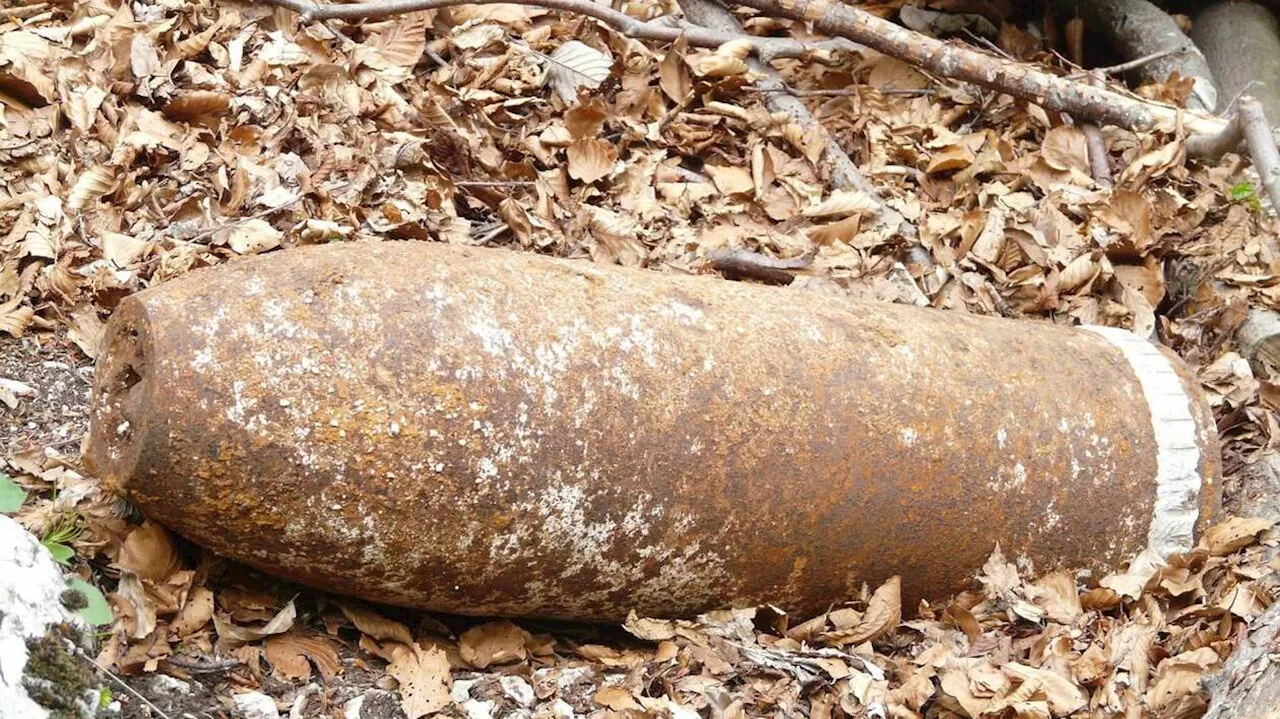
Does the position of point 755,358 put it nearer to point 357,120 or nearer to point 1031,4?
point 357,120

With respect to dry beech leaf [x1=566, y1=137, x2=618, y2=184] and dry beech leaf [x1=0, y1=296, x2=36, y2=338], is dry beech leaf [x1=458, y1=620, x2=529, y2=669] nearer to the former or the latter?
dry beech leaf [x1=0, y1=296, x2=36, y2=338]

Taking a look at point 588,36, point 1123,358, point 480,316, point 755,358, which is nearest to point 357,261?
point 480,316

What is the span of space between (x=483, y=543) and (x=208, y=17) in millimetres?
2289

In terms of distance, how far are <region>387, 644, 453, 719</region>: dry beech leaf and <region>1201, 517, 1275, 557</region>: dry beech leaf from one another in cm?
187

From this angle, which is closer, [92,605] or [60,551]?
[92,605]

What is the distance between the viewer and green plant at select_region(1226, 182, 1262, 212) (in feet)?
13.4

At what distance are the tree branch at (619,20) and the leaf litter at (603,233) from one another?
0.05 meters

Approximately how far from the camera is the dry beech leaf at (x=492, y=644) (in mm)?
2598

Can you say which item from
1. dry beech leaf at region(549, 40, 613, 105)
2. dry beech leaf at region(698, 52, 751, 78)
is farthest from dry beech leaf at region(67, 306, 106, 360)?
dry beech leaf at region(698, 52, 751, 78)

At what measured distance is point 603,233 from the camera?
140 inches

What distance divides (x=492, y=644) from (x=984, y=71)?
2.67 meters

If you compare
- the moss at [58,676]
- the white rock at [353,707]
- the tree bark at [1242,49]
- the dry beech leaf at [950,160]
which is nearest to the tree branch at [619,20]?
the dry beech leaf at [950,160]

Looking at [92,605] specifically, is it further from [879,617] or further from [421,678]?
[879,617]

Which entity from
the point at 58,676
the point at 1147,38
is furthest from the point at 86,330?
the point at 1147,38
